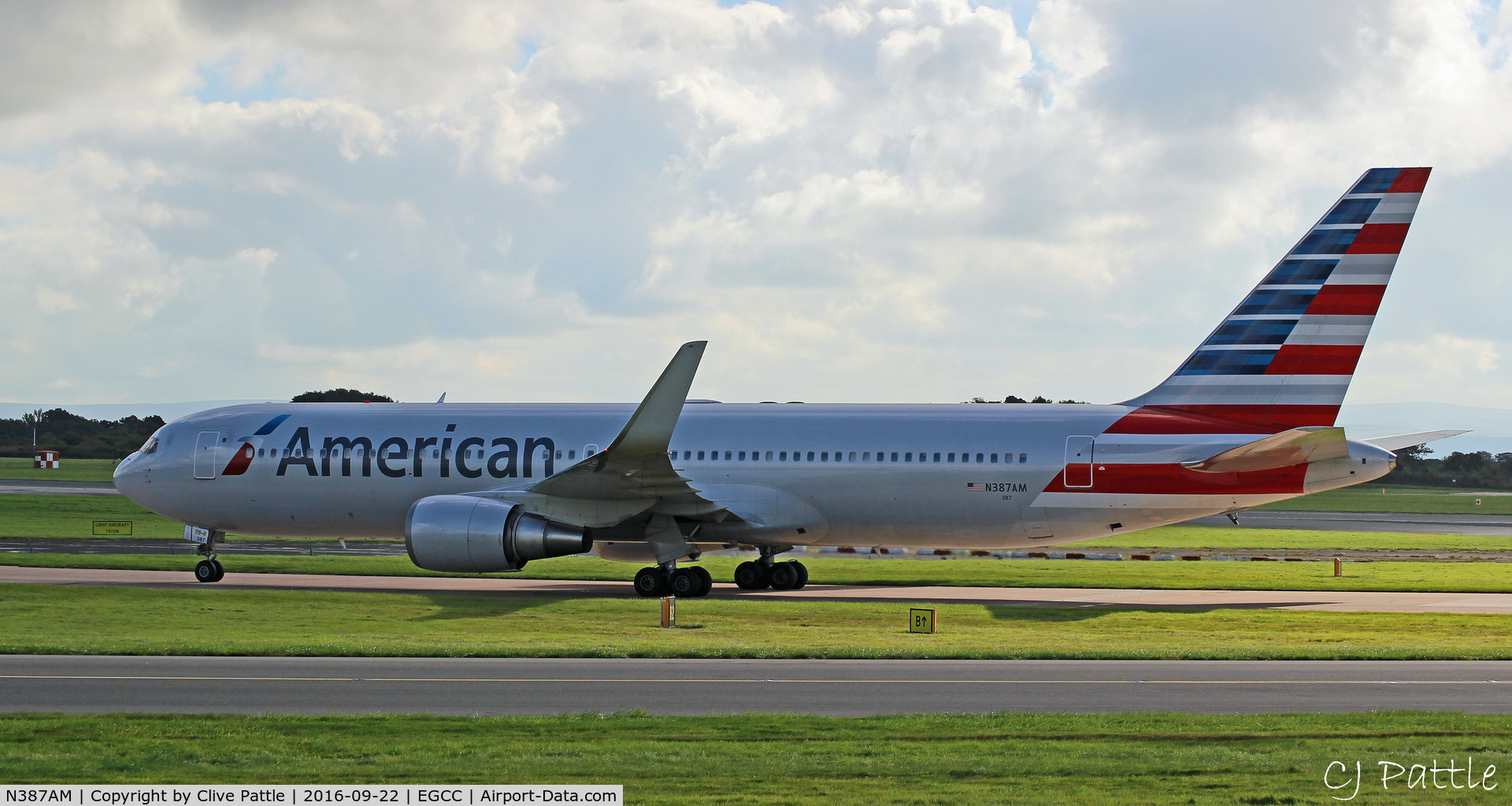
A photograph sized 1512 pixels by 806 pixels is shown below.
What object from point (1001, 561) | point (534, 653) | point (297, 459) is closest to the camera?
point (534, 653)

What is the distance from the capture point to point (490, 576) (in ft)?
110

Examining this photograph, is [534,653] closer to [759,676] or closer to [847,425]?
[759,676]

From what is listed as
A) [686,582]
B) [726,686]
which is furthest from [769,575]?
[726,686]

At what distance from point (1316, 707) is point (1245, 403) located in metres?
13.9

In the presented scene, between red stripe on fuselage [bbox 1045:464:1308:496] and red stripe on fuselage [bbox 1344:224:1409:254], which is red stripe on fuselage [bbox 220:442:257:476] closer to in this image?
red stripe on fuselage [bbox 1045:464:1308:496]

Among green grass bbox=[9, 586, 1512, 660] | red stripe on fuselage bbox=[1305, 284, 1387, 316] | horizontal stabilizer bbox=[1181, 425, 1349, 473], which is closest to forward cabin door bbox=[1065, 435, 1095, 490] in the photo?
horizontal stabilizer bbox=[1181, 425, 1349, 473]

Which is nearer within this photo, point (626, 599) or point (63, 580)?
point (626, 599)

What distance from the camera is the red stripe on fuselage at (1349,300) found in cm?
2614

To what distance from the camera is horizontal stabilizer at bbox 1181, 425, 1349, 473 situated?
80.0ft

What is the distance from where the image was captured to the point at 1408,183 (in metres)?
26.0

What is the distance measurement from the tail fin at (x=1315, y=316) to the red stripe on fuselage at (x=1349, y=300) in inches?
0.6

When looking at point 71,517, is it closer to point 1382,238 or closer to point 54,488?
point 54,488

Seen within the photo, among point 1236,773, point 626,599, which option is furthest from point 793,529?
point 1236,773
